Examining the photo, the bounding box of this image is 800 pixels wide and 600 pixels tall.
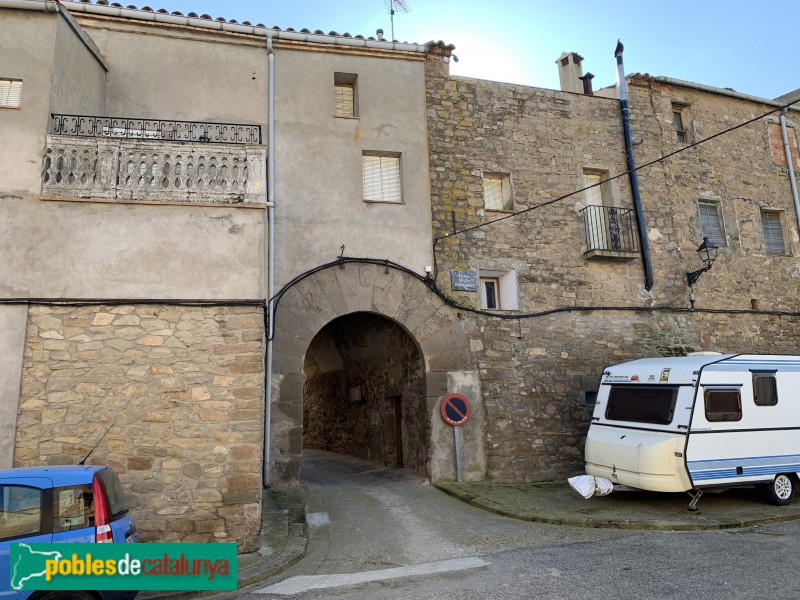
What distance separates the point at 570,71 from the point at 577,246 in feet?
15.9

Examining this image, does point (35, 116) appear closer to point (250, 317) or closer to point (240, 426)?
point (250, 317)

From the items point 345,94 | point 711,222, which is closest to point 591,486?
point 711,222

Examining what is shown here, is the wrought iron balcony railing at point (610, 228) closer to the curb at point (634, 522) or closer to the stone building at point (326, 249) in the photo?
the stone building at point (326, 249)

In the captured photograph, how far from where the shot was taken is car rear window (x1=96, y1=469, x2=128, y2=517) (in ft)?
15.7

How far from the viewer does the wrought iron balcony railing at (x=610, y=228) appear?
1203cm

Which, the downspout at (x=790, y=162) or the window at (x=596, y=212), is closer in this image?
the window at (x=596, y=212)

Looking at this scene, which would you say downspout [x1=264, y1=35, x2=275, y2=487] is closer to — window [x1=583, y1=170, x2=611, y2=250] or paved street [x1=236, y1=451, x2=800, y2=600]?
Result: paved street [x1=236, y1=451, x2=800, y2=600]

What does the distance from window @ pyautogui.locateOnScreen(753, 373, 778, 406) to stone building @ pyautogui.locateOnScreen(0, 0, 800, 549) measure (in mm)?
3125

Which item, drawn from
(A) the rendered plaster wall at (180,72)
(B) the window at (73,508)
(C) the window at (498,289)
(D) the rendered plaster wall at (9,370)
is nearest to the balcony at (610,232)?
(C) the window at (498,289)

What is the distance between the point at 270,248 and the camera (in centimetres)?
984

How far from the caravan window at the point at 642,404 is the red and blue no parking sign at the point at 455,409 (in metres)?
2.33

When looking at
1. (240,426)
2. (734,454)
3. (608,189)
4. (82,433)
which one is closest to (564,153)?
(608,189)

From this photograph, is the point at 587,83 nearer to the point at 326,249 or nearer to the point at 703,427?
the point at 326,249

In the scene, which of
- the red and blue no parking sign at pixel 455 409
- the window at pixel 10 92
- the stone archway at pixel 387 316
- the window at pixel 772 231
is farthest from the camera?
the window at pixel 772 231
